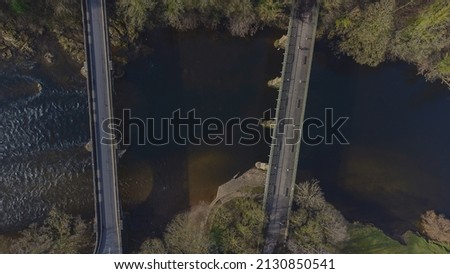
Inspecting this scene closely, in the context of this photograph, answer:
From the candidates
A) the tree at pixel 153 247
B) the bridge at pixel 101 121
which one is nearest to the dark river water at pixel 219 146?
the tree at pixel 153 247

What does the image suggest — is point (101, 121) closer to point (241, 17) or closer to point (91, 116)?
point (91, 116)

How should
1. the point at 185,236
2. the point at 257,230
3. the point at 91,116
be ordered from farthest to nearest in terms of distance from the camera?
the point at 185,236 < the point at 91,116 < the point at 257,230

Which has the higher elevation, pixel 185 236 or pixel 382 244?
pixel 185 236

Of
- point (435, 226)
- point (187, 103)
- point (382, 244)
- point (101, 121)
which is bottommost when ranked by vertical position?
point (382, 244)

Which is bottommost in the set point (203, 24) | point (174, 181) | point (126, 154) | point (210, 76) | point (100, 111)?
point (174, 181)

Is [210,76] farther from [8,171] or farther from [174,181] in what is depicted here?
[8,171]

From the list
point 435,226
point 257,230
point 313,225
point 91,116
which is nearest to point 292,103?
point 313,225

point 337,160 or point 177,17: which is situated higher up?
point 177,17

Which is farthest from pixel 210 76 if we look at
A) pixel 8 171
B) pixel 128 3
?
pixel 8 171
